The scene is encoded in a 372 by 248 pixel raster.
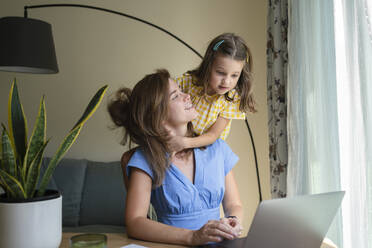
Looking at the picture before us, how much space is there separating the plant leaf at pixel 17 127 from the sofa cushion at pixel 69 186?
1.82 metres

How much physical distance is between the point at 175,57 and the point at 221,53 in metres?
1.35

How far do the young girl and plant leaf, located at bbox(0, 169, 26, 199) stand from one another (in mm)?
1010

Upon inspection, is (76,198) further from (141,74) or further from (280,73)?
(280,73)

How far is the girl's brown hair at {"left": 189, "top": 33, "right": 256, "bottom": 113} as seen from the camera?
76.5 inches

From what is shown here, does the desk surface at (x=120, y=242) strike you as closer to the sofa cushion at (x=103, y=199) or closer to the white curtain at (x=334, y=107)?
the white curtain at (x=334, y=107)

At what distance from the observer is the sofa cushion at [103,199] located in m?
2.83

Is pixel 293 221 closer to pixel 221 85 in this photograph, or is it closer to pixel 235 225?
pixel 235 225

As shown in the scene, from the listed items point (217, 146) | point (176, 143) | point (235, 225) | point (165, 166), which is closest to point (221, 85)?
point (217, 146)

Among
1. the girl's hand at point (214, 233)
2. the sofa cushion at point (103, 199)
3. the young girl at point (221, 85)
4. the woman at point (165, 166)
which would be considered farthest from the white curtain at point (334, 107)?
the sofa cushion at point (103, 199)

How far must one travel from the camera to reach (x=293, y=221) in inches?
38.2

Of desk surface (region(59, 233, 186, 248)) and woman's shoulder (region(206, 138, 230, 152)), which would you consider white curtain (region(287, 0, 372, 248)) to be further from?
desk surface (region(59, 233, 186, 248))

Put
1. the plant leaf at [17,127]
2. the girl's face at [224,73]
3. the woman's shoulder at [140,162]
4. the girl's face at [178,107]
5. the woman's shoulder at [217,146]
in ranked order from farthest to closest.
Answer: the girl's face at [224,73], the woman's shoulder at [217,146], the girl's face at [178,107], the woman's shoulder at [140,162], the plant leaf at [17,127]

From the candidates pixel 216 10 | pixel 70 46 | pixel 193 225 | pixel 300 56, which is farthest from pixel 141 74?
pixel 193 225

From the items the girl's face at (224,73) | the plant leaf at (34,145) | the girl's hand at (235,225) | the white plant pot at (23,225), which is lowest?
the girl's hand at (235,225)
